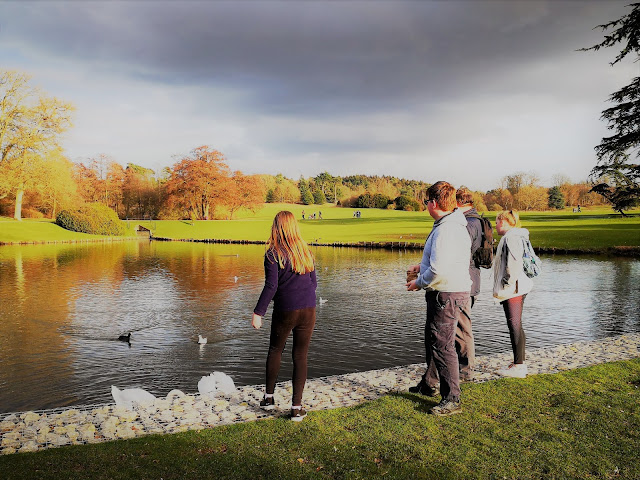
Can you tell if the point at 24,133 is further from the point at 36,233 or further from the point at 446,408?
the point at 446,408

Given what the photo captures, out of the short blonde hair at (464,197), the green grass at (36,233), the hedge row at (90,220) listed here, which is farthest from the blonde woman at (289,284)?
the hedge row at (90,220)

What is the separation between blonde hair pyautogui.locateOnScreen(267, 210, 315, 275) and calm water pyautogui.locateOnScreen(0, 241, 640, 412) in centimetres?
330

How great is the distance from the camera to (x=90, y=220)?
47.9 metres

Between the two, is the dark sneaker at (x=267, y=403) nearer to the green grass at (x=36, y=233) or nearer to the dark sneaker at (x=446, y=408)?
the dark sneaker at (x=446, y=408)

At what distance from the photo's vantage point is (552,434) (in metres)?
4.60

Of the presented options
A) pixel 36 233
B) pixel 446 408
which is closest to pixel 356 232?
pixel 36 233

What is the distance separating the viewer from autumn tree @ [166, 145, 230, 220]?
6203 cm

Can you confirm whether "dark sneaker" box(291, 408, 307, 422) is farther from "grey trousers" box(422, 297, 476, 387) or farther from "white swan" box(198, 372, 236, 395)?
"grey trousers" box(422, 297, 476, 387)

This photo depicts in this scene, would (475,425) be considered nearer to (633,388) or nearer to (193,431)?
(633,388)

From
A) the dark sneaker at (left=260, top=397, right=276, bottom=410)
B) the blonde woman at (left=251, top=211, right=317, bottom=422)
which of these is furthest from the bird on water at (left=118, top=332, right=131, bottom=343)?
the blonde woman at (left=251, top=211, right=317, bottom=422)

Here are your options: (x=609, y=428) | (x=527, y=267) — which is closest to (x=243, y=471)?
(x=609, y=428)

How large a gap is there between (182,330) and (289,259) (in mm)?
6937

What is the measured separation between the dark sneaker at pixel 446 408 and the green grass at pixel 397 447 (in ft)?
0.27

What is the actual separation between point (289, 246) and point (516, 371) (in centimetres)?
366
